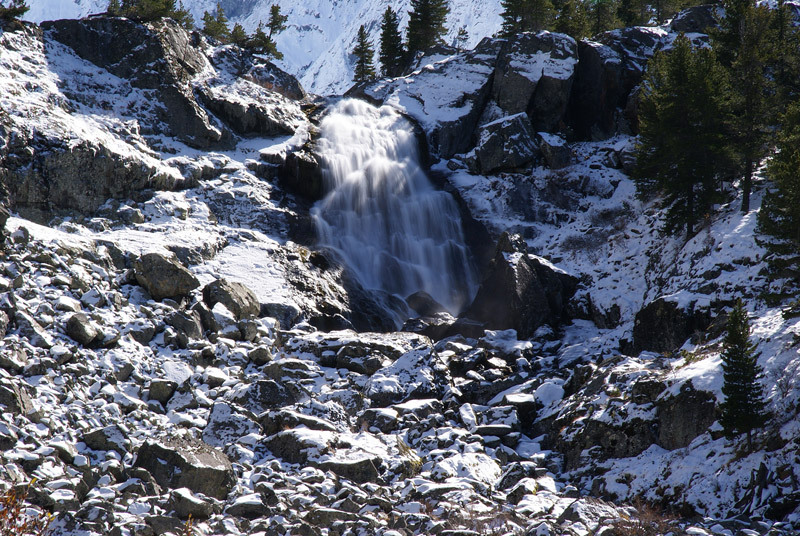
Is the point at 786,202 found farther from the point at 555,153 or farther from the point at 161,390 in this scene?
the point at 555,153

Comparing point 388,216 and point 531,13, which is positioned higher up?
point 531,13

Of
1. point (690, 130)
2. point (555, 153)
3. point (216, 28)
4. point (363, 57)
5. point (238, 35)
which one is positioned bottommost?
point (690, 130)

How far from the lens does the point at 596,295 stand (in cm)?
2734

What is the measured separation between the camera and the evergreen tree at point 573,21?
48.6m

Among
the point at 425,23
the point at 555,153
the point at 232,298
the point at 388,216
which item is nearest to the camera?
the point at 232,298

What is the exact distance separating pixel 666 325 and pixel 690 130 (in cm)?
1027

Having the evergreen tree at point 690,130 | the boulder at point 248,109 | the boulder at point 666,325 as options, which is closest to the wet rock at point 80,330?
the boulder at point 666,325

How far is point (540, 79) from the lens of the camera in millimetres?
41594

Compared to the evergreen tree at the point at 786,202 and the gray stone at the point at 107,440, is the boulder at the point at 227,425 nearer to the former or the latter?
the gray stone at the point at 107,440

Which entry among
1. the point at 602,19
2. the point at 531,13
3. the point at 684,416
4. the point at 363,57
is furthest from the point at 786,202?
the point at 363,57

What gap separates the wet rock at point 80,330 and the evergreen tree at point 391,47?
45.2 meters

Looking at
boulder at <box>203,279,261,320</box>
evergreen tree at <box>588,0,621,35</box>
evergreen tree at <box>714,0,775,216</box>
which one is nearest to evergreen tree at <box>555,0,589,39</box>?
evergreen tree at <box>588,0,621,35</box>

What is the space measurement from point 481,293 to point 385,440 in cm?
1362

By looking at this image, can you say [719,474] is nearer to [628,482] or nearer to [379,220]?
[628,482]
